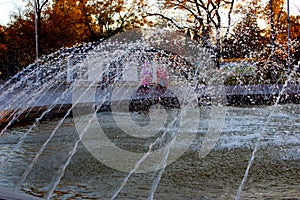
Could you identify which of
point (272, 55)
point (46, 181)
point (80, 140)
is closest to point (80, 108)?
point (80, 140)

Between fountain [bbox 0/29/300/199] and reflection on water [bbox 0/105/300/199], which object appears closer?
reflection on water [bbox 0/105/300/199]

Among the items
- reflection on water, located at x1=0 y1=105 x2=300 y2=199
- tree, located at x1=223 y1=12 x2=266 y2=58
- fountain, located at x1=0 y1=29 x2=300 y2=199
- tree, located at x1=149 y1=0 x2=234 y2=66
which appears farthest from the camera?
tree, located at x1=223 y1=12 x2=266 y2=58

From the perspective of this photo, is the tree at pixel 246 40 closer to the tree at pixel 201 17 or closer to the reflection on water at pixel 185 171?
the tree at pixel 201 17

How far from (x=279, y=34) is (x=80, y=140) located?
65.6 feet

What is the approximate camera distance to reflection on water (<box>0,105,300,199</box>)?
3846 mm

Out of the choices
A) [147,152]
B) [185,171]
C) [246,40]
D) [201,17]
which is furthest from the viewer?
[246,40]

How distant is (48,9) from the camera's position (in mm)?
27203

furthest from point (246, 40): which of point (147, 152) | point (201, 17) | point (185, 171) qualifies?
point (185, 171)

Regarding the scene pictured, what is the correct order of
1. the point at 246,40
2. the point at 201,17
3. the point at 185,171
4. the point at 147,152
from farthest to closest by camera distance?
1. the point at 246,40
2. the point at 201,17
3. the point at 147,152
4. the point at 185,171

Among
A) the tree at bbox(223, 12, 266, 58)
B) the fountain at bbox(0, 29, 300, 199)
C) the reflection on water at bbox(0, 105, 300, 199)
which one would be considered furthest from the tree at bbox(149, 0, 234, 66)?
the reflection on water at bbox(0, 105, 300, 199)

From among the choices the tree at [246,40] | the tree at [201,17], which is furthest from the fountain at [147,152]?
the tree at [246,40]

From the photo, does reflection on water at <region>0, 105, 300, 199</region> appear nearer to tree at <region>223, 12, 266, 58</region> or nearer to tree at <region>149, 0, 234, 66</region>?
tree at <region>149, 0, 234, 66</region>

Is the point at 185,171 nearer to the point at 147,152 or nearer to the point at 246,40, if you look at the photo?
the point at 147,152

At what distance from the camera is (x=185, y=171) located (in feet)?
15.0
